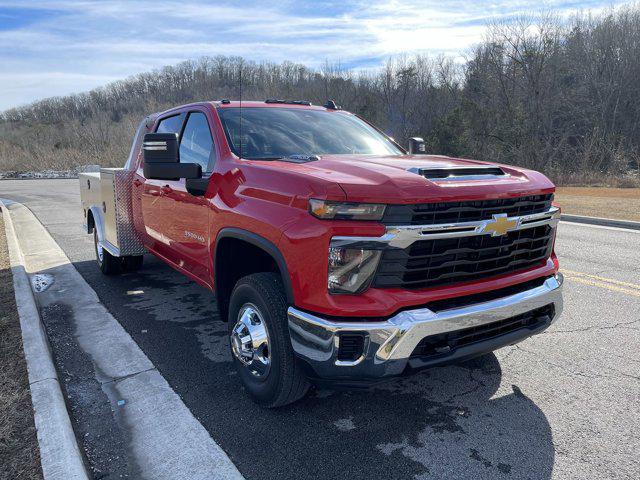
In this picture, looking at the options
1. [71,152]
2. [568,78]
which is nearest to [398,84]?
[568,78]

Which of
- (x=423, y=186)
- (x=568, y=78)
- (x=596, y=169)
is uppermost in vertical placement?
(x=568, y=78)

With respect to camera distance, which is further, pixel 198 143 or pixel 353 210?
pixel 198 143

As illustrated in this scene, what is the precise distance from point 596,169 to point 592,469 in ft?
80.0

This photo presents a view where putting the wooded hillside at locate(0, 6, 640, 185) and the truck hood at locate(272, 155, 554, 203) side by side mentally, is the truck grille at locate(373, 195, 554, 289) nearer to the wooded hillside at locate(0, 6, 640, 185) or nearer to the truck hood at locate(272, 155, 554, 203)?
the truck hood at locate(272, 155, 554, 203)

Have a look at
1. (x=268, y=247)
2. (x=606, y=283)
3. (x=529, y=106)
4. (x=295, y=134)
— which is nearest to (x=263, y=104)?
(x=295, y=134)

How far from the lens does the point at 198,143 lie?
4070 millimetres

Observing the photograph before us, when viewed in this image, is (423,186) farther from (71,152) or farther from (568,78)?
(71,152)

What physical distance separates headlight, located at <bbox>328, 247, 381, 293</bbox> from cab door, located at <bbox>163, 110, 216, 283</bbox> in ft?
4.73

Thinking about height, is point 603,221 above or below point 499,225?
below

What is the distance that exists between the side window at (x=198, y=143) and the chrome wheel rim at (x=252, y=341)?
1222mm

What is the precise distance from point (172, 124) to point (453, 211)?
327 cm

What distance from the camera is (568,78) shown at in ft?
127

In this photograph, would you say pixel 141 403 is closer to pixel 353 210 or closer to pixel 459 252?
pixel 353 210

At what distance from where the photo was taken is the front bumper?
2.40 m
